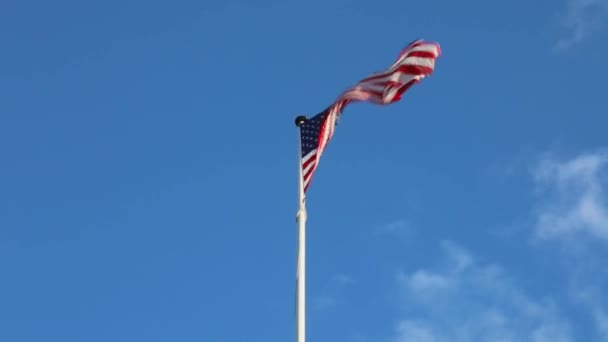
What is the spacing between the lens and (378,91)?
25109 mm

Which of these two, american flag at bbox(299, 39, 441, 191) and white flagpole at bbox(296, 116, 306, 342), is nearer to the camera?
white flagpole at bbox(296, 116, 306, 342)

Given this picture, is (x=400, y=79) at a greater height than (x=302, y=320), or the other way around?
(x=400, y=79)

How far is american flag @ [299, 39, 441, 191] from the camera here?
24922mm

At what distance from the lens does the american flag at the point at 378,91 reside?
24.9 m

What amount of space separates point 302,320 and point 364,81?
606 centimetres

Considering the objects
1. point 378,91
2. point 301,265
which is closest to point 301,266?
point 301,265

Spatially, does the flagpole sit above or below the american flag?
below

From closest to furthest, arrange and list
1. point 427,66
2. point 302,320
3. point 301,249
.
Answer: point 302,320, point 301,249, point 427,66

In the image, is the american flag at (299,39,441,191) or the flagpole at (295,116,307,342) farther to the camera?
the american flag at (299,39,441,191)

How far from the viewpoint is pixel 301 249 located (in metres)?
23.2

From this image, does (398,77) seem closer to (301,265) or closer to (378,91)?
(378,91)

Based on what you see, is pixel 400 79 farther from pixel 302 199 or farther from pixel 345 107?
Answer: pixel 302 199

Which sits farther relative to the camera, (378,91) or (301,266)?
(378,91)

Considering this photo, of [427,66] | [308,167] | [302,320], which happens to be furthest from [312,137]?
[302,320]
